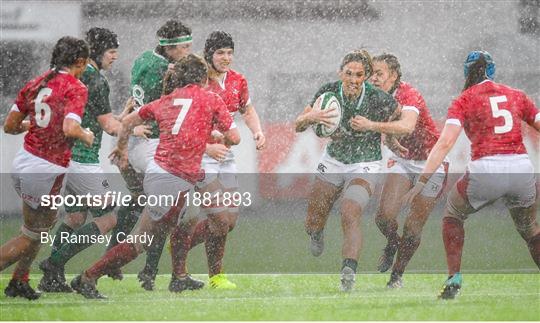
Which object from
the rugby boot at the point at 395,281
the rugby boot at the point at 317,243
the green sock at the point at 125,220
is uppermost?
the green sock at the point at 125,220

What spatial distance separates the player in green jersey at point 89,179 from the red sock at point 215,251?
1.95 ft

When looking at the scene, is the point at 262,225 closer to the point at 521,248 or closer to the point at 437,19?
the point at 521,248

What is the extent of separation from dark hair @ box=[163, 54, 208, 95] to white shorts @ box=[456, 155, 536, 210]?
1.48m

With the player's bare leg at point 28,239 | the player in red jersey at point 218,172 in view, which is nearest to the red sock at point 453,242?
the player in red jersey at point 218,172

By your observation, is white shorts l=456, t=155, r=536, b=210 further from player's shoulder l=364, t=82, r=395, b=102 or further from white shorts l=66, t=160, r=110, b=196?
white shorts l=66, t=160, r=110, b=196

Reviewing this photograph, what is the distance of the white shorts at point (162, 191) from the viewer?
6.75 metres

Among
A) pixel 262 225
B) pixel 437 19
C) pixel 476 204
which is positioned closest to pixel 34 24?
pixel 262 225

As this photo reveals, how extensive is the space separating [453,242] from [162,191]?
60.5 inches

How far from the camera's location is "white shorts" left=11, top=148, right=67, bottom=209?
263 inches

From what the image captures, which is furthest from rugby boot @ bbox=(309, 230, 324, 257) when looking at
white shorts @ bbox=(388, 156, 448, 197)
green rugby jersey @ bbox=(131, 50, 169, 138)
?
green rugby jersey @ bbox=(131, 50, 169, 138)

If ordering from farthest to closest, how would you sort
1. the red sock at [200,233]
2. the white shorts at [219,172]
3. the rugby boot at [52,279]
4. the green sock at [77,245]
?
1. the red sock at [200,233]
2. the white shorts at [219,172]
3. the rugby boot at [52,279]
4. the green sock at [77,245]

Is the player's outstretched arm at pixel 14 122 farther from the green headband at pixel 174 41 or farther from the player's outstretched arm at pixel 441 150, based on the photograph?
the player's outstretched arm at pixel 441 150

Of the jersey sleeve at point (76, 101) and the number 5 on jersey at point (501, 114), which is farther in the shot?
the number 5 on jersey at point (501, 114)

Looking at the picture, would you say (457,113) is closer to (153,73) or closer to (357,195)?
(357,195)
